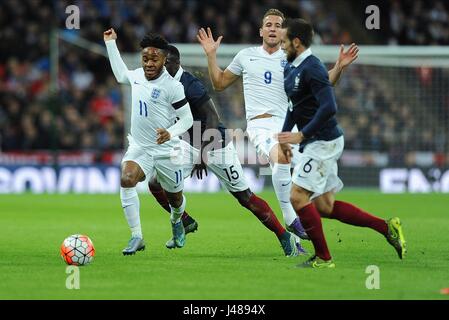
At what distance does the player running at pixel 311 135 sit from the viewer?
870 cm

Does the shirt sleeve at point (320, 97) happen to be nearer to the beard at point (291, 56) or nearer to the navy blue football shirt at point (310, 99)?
the navy blue football shirt at point (310, 99)

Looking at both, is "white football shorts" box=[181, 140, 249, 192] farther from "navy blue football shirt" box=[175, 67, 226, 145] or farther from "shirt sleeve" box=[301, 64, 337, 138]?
"shirt sleeve" box=[301, 64, 337, 138]

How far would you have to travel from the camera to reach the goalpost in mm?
22609

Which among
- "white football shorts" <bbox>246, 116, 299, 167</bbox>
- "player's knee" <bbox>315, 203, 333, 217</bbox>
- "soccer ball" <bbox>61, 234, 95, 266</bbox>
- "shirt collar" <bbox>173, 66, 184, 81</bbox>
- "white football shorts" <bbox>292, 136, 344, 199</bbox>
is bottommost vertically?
"soccer ball" <bbox>61, 234, 95, 266</bbox>

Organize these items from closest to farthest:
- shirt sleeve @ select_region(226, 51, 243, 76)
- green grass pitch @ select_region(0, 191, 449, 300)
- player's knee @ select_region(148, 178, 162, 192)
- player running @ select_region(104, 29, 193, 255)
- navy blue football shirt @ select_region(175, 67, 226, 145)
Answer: green grass pitch @ select_region(0, 191, 449, 300)
player running @ select_region(104, 29, 193, 255)
navy blue football shirt @ select_region(175, 67, 226, 145)
shirt sleeve @ select_region(226, 51, 243, 76)
player's knee @ select_region(148, 178, 162, 192)

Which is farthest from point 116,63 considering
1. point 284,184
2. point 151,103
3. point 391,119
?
point 391,119

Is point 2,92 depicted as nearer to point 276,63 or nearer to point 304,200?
point 276,63

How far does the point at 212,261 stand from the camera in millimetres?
9703

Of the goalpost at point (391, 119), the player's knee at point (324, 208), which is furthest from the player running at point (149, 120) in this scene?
the goalpost at point (391, 119)

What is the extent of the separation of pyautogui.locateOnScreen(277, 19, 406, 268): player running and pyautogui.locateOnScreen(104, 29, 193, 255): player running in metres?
1.51

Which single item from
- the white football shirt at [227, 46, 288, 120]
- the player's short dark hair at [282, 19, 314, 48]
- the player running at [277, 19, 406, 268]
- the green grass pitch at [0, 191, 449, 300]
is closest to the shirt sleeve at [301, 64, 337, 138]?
the player running at [277, 19, 406, 268]

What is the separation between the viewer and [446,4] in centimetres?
2823

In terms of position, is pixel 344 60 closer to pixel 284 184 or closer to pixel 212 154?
pixel 284 184

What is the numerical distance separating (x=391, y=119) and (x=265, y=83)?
12587 millimetres
